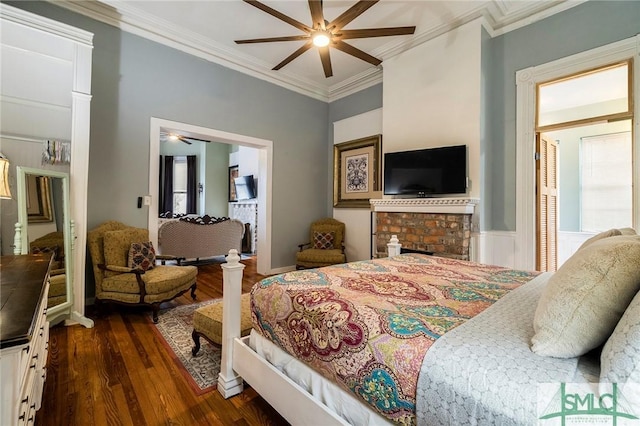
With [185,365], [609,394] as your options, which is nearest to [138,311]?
[185,365]

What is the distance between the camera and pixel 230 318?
168cm

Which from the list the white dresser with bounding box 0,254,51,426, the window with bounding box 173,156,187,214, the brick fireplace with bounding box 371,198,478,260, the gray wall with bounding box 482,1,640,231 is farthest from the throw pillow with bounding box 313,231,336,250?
the window with bounding box 173,156,187,214

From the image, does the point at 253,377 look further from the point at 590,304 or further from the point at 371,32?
the point at 371,32

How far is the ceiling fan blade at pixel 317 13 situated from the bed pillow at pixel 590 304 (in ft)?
7.99

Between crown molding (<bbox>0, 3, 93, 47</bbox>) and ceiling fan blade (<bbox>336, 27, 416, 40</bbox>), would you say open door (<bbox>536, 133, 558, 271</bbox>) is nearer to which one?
ceiling fan blade (<bbox>336, 27, 416, 40</bbox>)

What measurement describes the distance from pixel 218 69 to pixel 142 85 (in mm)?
1065

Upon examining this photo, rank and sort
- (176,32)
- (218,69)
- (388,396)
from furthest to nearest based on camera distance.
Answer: (218,69), (176,32), (388,396)

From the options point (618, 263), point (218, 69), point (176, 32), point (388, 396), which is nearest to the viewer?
point (618, 263)

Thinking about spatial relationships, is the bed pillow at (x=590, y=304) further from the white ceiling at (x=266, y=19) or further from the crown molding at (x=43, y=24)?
the crown molding at (x=43, y=24)

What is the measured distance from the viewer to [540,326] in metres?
0.82

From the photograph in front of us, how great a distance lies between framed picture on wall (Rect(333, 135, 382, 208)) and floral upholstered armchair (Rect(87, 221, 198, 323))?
2.79 metres

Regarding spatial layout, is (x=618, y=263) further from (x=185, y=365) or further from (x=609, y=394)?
(x=185, y=365)

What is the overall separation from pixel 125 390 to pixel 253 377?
0.92m

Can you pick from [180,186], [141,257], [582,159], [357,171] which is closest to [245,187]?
[180,186]
